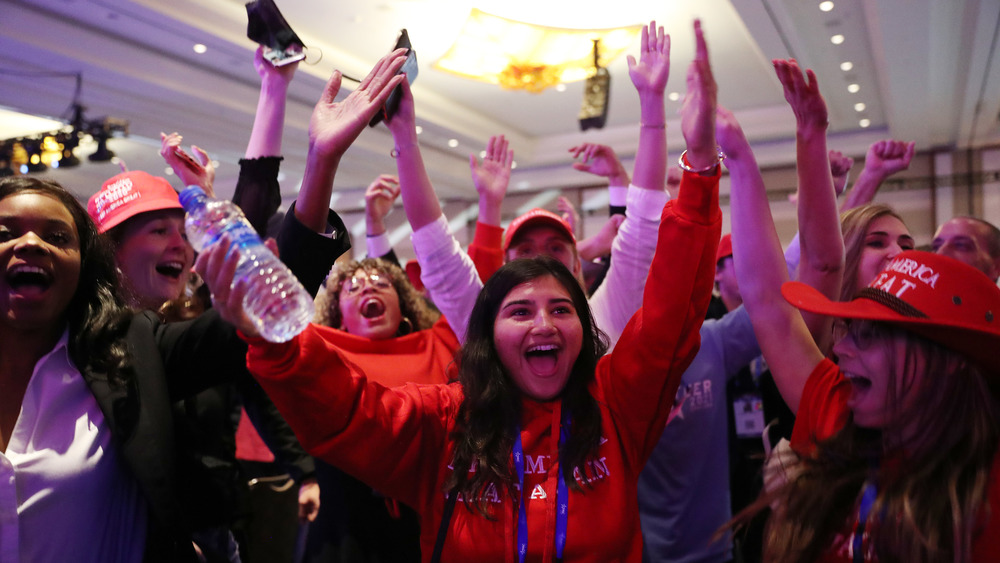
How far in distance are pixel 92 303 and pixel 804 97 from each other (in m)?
1.62

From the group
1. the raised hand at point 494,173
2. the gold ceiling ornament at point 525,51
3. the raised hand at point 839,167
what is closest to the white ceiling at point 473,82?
the gold ceiling ornament at point 525,51

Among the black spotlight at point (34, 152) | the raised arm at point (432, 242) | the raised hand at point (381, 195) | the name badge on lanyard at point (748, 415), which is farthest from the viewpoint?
the black spotlight at point (34, 152)

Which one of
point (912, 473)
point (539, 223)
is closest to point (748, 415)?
point (539, 223)

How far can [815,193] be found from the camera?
62.9 inches

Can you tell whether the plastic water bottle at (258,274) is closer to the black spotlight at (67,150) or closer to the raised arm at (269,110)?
the raised arm at (269,110)

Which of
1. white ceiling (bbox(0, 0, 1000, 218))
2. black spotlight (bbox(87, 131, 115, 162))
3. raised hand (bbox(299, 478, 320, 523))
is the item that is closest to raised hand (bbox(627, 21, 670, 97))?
raised hand (bbox(299, 478, 320, 523))

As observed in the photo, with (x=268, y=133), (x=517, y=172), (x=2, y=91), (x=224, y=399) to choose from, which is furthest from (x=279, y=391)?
(x=517, y=172)

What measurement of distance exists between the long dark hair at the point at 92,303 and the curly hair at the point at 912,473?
3.96 ft

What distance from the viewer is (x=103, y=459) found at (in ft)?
4.16

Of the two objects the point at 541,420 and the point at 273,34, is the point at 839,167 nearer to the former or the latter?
the point at 541,420

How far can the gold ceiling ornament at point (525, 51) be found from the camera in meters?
5.71

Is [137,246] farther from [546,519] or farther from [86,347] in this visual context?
[546,519]

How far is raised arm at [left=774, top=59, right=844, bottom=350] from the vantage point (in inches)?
62.7

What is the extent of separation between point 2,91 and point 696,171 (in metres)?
7.66
